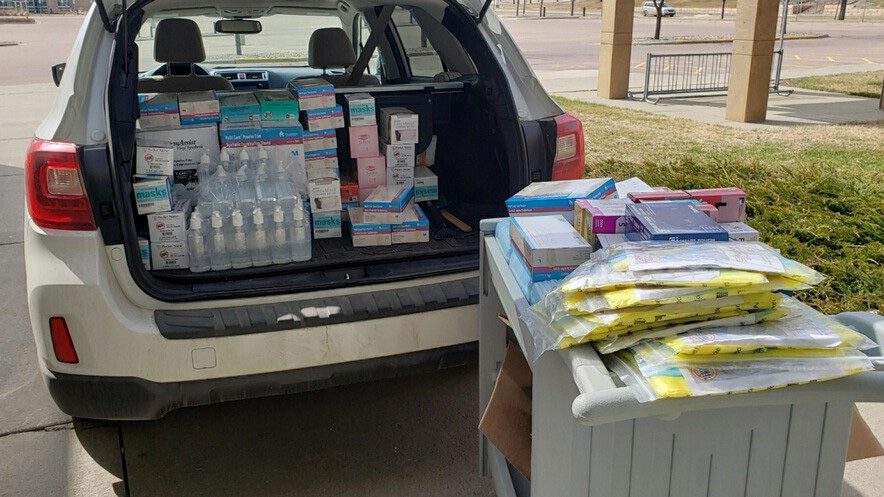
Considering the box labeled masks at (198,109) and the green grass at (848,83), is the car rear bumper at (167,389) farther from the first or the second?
the green grass at (848,83)

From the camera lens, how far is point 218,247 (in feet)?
10.5

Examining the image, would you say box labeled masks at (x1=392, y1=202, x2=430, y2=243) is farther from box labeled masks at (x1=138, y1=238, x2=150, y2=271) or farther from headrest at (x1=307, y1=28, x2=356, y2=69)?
headrest at (x1=307, y1=28, x2=356, y2=69)

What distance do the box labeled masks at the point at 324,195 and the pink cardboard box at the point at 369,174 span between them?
20 cm

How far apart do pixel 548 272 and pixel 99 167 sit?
1539mm

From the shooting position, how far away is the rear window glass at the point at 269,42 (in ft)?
18.2

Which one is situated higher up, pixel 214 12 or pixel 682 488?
pixel 214 12

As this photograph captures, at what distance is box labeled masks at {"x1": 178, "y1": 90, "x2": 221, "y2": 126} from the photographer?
3445 millimetres

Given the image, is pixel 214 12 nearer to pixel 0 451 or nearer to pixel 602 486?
pixel 0 451

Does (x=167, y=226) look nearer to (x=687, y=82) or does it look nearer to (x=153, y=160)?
(x=153, y=160)

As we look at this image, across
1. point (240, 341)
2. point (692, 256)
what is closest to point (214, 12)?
point (240, 341)

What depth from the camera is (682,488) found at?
5.76ft

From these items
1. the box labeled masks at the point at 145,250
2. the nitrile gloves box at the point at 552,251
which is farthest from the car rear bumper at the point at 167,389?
the nitrile gloves box at the point at 552,251

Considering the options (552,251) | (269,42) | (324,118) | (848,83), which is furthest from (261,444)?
(848,83)

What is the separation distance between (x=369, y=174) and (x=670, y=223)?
2069 millimetres
